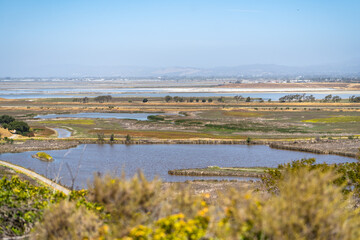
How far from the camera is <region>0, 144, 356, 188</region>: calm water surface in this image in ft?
137

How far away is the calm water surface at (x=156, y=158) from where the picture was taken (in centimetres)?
4172

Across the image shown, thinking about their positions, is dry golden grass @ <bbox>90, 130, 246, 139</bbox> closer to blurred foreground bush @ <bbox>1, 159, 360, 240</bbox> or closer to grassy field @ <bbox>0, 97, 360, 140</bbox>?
grassy field @ <bbox>0, 97, 360, 140</bbox>

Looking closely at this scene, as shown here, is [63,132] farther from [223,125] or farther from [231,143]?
[223,125]

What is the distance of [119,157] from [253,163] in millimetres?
14040

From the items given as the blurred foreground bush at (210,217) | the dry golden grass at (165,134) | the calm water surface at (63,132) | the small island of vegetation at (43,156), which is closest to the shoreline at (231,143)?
the dry golden grass at (165,134)

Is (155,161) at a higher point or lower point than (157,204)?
lower

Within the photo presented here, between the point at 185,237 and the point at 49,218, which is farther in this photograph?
the point at 49,218

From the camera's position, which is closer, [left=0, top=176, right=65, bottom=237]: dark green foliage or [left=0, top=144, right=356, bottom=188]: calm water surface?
[left=0, top=176, right=65, bottom=237]: dark green foliage

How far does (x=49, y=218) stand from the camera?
35.2 feet

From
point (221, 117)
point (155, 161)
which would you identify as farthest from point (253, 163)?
point (221, 117)

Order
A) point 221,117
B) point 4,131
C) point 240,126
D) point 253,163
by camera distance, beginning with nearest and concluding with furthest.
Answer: point 253,163 < point 4,131 < point 240,126 < point 221,117

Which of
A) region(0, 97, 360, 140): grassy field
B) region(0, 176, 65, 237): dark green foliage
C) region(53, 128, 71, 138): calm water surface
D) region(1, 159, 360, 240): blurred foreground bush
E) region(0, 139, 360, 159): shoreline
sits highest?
region(1, 159, 360, 240): blurred foreground bush

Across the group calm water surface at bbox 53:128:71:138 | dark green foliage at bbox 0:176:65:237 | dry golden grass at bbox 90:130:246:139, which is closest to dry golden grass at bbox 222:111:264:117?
dry golden grass at bbox 90:130:246:139

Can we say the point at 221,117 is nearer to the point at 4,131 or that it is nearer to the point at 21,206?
the point at 4,131
